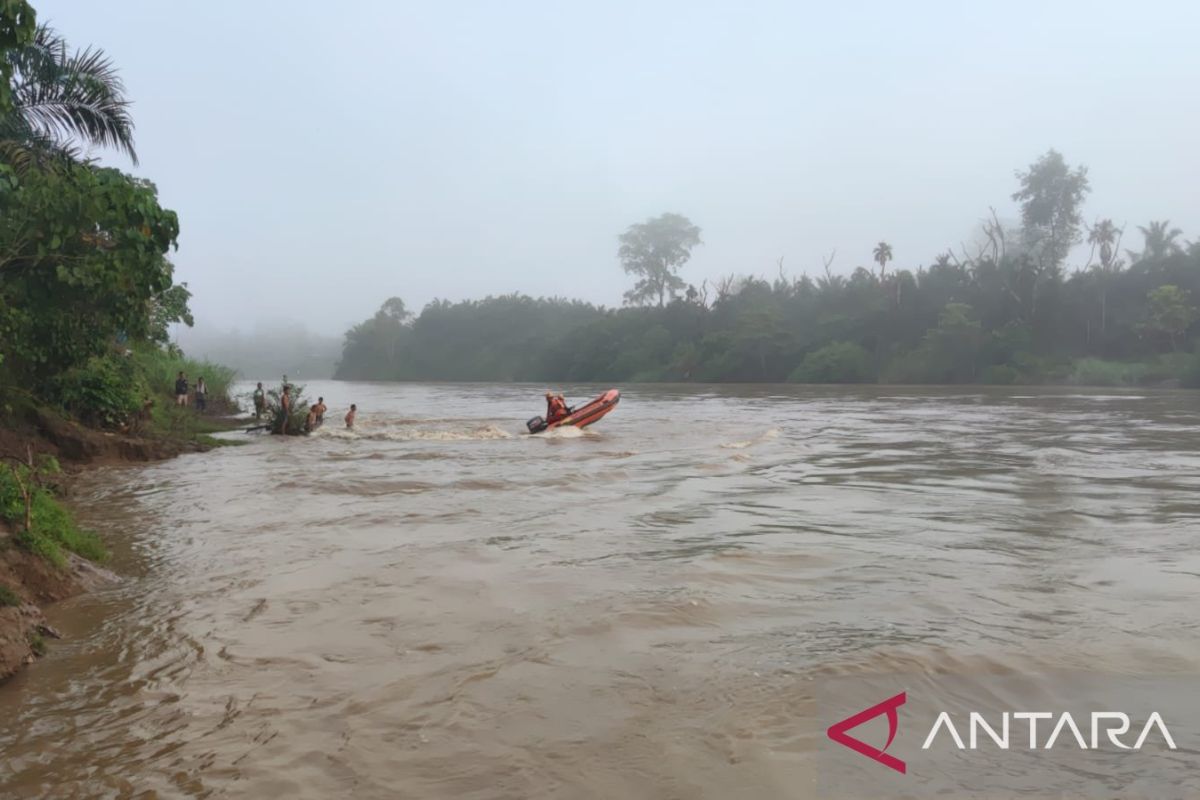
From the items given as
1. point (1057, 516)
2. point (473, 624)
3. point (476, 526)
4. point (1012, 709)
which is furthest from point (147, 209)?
point (1057, 516)

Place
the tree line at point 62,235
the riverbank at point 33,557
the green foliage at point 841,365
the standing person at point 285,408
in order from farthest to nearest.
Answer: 1. the green foliage at point 841,365
2. the standing person at point 285,408
3. the tree line at point 62,235
4. the riverbank at point 33,557

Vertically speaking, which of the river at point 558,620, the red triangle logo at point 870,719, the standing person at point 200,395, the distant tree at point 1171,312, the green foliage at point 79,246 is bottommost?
the red triangle logo at point 870,719

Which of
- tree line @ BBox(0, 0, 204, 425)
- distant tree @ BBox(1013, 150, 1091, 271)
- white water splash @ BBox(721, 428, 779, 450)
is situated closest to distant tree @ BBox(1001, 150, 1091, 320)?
distant tree @ BBox(1013, 150, 1091, 271)

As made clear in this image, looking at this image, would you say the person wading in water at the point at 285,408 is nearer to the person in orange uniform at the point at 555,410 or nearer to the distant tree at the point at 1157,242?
the person in orange uniform at the point at 555,410

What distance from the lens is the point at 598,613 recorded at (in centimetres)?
575

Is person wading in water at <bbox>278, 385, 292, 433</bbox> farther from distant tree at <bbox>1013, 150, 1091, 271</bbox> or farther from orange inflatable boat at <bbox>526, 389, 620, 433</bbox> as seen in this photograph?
distant tree at <bbox>1013, 150, 1091, 271</bbox>

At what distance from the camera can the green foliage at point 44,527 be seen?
6.07 meters

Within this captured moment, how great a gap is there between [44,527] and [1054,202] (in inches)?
2543

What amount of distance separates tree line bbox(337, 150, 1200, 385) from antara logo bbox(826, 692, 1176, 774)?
44.2 m

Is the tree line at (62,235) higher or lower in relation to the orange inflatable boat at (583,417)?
higher

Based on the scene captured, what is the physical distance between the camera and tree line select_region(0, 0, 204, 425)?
7.96 meters

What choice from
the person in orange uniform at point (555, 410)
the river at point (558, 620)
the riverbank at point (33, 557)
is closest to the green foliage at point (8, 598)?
the riverbank at point (33, 557)

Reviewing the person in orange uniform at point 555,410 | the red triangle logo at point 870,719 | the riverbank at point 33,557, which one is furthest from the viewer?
→ the person in orange uniform at point 555,410

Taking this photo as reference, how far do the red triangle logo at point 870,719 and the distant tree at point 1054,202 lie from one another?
2387 inches
